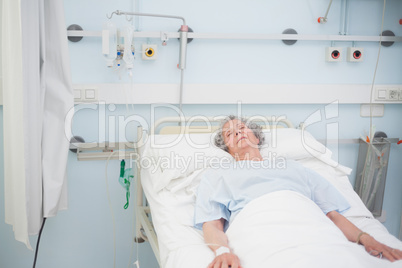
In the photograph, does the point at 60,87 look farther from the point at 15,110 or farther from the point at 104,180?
the point at 104,180

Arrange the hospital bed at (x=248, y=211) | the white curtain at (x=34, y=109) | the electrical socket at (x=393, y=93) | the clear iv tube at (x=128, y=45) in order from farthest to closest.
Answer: the electrical socket at (x=393, y=93), the clear iv tube at (x=128, y=45), the white curtain at (x=34, y=109), the hospital bed at (x=248, y=211)

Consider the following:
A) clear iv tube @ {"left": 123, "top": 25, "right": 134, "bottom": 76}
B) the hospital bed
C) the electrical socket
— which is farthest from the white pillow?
the electrical socket

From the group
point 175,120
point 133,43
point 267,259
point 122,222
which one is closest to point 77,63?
point 133,43

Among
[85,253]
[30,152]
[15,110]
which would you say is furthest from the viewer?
[85,253]

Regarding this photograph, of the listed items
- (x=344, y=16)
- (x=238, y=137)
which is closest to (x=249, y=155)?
(x=238, y=137)

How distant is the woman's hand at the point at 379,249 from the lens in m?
1.38

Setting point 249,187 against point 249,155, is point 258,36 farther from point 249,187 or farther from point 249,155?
point 249,187

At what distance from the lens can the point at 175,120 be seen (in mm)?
2195

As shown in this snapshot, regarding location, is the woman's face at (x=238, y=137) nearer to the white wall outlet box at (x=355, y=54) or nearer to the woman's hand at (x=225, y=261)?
the woman's hand at (x=225, y=261)

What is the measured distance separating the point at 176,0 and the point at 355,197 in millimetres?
1429

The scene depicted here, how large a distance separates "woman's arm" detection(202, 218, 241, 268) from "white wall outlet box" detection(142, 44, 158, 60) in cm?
103

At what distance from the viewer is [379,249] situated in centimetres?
143

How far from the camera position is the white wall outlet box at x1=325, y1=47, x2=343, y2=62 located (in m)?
2.41

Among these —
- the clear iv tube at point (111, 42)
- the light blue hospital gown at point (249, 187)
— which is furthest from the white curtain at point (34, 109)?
the light blue hospital gown at point (249, 187)
